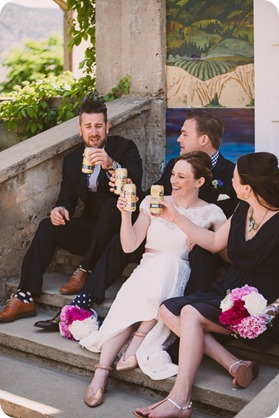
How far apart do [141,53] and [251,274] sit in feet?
10.2

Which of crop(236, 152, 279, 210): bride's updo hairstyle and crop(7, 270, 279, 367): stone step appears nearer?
crop(236, 152, 279, 210): bride's updo hairstyle

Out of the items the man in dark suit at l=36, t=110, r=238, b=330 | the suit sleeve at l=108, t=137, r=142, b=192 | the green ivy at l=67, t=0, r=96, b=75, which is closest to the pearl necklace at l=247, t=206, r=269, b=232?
the man in dark suit at l=36, t=110, r=238, b=330

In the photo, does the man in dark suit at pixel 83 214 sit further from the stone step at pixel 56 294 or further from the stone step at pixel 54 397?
the stone step at pixel 54 397

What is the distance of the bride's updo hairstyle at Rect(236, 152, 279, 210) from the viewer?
13.8ft

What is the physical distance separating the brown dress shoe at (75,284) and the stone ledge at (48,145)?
2.91ft

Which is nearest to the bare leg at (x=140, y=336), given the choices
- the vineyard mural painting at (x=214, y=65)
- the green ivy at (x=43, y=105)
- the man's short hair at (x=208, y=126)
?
the man's short hair at (x=208, y=126)

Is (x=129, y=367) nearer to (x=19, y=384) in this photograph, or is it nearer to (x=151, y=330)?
(x=151, y=330)

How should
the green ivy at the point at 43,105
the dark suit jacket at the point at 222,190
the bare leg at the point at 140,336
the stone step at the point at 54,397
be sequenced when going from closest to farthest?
the stone step at the point at 54,397 → the bare leg at the point at 140,336 → the dark suit jacket at the point at 222,190 → the green ivy at the point at 43,105

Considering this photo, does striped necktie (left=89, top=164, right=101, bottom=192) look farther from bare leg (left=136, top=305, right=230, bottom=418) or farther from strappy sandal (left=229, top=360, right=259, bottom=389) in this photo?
strappy sandal (left=229, top=360, right=259, bottom=389)

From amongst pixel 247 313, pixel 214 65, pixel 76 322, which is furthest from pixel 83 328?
pixel 214 65

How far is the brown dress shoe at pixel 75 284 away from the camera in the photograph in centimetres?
532

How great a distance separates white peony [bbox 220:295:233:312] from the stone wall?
7.02 feet

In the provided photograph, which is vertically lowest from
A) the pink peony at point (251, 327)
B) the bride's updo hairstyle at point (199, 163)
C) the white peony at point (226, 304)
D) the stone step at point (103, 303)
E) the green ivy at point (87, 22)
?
the stone step at point (103, 303)

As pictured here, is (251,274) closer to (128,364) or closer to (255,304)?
(255,304)
